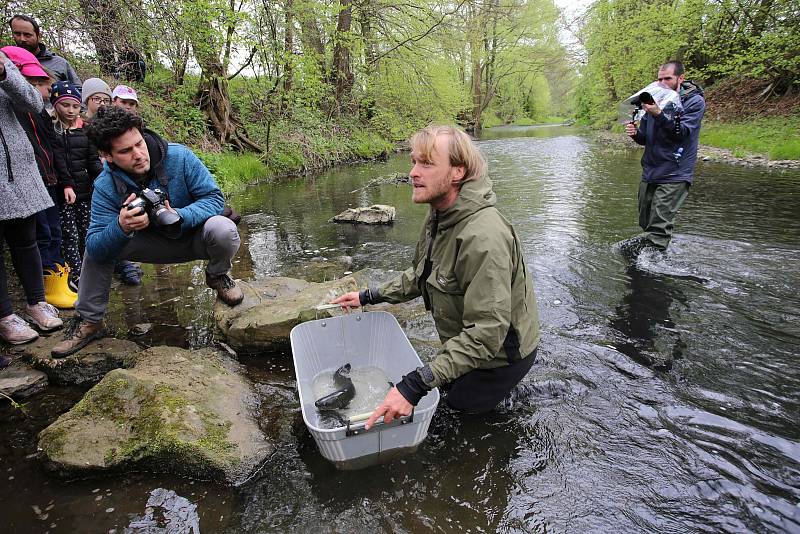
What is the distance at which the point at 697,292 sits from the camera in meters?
4.26

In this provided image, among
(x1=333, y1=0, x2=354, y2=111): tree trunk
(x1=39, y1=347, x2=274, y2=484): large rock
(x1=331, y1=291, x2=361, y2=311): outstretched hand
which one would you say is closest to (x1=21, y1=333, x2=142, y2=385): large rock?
(x1=39, y1=347, x2=274, y2=484): large rock

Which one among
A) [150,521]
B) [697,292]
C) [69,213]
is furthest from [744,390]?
[69,213]

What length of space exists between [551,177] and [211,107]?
9.37m

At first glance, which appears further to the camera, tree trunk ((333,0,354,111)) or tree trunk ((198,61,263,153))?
tree trunk ((333,0,354,111))

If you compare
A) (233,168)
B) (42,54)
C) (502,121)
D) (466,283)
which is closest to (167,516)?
(466,283)

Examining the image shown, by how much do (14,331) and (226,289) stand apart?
1.46m

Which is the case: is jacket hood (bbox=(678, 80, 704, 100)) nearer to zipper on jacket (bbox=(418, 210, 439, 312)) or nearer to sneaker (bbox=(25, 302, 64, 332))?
zipper on jacket (bbox=(418, 210, 439, 312))

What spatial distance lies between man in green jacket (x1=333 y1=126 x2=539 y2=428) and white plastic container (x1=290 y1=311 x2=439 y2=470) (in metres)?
0.17

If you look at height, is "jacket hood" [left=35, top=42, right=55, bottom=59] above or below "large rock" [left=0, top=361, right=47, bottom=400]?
above

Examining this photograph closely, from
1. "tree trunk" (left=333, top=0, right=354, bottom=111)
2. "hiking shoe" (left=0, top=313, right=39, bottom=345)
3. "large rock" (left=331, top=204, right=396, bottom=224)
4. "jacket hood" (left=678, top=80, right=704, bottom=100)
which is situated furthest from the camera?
"tree trunk" (left=333, top=0, right=354, bottom=111)

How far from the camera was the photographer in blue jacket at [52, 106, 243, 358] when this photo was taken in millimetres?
2814

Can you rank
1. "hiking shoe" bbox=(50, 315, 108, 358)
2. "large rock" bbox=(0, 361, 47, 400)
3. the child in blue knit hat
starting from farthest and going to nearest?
the child in blue knit hat, "hiking shoe" bbox=(50, 315, 108, 358), "large rock" bbox=(0, 361, 47, 400)

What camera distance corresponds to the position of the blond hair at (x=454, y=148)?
2.17m

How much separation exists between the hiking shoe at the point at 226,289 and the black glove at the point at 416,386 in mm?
2151
